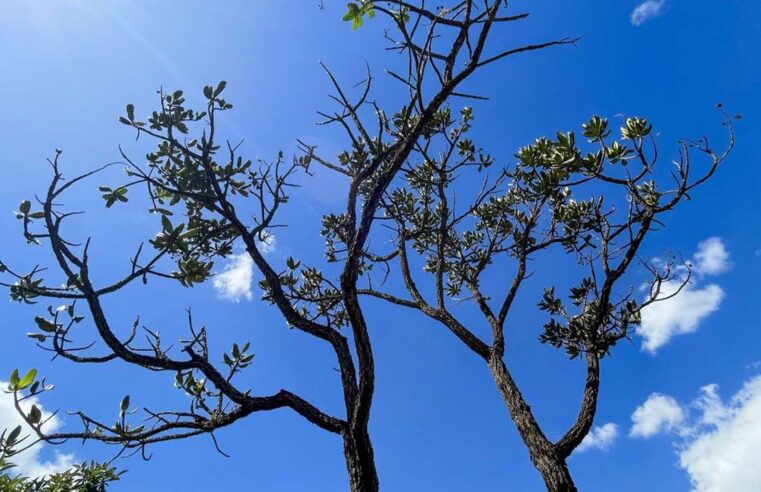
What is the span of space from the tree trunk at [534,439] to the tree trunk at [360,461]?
74.5 inches

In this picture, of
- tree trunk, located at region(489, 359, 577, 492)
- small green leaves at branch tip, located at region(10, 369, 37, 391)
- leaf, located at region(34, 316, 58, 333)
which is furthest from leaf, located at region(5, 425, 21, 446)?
tree trunk, located at region(489, 359, 577, 492)

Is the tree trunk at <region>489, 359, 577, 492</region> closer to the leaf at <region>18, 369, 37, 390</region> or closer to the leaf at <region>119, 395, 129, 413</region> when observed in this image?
the leaf at <region>119, 395, 129, 413</region>

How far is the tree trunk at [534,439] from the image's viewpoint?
389 centimetres

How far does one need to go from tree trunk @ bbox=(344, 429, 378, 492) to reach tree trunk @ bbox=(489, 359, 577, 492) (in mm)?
1891

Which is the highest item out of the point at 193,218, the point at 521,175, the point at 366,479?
the point at 521,175

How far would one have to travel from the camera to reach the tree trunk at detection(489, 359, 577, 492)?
3.89m

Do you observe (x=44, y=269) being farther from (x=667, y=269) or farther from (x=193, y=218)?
(x=667, y=269)

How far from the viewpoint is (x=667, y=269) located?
15.5ft

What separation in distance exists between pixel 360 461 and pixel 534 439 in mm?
2111

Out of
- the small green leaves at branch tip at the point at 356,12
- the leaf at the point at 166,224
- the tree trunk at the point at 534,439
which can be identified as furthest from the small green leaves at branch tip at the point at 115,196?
the tree trunk at the point at 534,439

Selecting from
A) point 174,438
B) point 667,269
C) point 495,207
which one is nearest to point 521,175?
point 495,207

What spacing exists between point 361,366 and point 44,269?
2.50m

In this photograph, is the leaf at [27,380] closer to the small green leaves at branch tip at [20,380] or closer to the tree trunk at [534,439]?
the small green leaves at branch tip at [20,380]

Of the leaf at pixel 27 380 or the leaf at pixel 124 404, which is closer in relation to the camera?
the leaf at pixel 27 380
